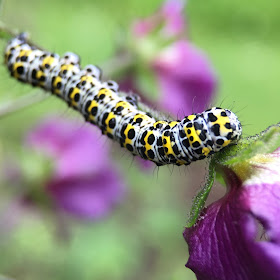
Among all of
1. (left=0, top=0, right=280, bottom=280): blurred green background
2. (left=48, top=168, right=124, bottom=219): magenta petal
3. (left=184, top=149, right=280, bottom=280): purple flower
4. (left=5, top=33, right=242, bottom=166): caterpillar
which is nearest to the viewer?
(left=184, top=149, right=280, bottom=280): purple flower

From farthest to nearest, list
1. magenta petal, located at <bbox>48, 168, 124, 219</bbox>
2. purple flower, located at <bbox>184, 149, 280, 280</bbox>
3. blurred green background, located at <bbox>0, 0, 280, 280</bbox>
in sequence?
blurred green background, located at <bbox>0, 0, 280, 280</bbox>
magenta petal, located at <bbox>48, 168, 124, 219</bbox>
purple flower, located at <bbox>184, 149, 280, 280</bbox>

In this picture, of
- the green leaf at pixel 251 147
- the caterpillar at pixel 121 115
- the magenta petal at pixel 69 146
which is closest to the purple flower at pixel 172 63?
the magenta petal at pixel 69 146

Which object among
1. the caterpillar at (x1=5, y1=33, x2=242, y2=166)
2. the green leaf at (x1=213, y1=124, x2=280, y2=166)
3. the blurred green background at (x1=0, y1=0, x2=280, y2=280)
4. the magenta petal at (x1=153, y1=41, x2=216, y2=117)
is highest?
the green leaf at (x1=213, y1=124, x2=280, y2=166)

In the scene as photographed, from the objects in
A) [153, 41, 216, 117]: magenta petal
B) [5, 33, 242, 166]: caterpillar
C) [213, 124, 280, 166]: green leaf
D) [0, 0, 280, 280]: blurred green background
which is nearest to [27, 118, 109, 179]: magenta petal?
[0, 0, 280, 280]: blurred green background

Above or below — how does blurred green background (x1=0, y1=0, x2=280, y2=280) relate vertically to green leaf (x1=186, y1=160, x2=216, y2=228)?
below

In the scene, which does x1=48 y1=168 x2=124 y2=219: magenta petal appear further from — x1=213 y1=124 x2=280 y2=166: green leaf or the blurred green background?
x1=213 y1=124 x2=280 y2=166: green leaf

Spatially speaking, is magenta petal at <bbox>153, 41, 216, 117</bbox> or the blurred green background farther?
the blurred green background

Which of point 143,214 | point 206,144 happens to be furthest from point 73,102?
point 143,214

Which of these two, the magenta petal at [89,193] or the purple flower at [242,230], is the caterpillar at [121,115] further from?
the magenta petal at [89,193]
